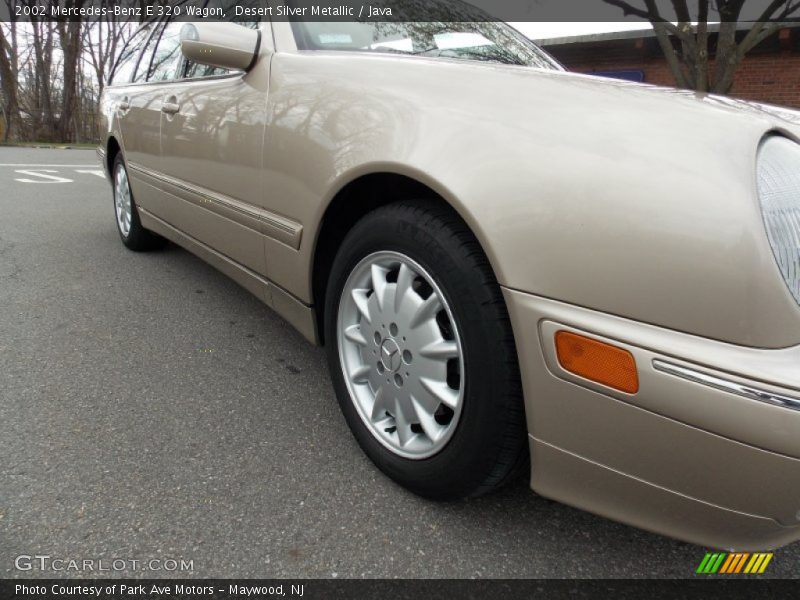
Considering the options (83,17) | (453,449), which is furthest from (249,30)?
(83,17)

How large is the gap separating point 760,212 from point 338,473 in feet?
4.14

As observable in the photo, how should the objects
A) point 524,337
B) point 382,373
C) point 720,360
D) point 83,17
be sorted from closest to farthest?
point 720,360, point 524,337, point 382,373, point 83,17

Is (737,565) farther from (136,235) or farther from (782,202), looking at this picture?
(136,235)

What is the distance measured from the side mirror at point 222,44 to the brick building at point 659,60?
9406 mm

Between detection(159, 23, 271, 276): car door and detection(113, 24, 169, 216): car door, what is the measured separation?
16 cm

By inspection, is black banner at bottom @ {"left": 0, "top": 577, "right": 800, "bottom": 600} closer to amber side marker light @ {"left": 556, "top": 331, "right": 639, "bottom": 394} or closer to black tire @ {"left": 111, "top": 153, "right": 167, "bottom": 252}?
amber side marker light @ {"left": 556, "top": 331, "right": 639, "bottom": 394}

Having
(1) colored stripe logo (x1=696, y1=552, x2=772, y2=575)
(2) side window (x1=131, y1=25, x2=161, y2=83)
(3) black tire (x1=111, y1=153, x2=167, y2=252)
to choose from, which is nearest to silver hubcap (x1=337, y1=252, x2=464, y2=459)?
(1) colored stripe logo (x1=696, y1=552, x2=772, y2=575)

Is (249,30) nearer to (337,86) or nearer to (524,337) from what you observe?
(337,86)

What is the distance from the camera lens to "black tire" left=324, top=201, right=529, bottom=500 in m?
1.26

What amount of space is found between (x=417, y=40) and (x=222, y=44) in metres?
0.68

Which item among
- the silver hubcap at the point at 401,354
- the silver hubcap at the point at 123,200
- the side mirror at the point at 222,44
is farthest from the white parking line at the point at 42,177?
the silver hubcap at the point at 401,354

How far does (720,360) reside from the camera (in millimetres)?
980

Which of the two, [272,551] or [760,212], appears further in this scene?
[272,551]

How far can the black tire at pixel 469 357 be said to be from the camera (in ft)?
4.15
